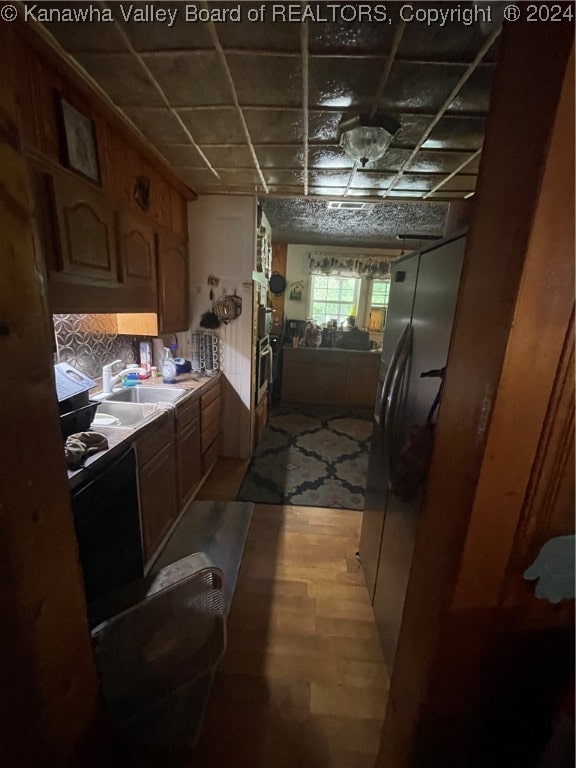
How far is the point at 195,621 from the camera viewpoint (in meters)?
1.03

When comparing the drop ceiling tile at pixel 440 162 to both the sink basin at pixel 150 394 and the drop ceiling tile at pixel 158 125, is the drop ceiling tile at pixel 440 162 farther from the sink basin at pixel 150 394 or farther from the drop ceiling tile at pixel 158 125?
the sink basin at pixel 150 394

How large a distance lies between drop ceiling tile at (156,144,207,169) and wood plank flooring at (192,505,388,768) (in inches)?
97.7

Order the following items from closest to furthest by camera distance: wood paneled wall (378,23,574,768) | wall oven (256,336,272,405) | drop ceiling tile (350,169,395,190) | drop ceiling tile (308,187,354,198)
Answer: wood paneled wall (378,23,574,768)
drop ceiling tile (350,169,395,190)
drop ceiling tile (308,187,354,198)
wall oven (256,336,272,405)

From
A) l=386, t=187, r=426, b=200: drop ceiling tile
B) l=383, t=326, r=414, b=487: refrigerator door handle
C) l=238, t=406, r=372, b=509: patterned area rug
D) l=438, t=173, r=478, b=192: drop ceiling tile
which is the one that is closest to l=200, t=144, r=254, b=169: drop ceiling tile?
l=386, t=187, r=426, b=200: drop ceiling tile

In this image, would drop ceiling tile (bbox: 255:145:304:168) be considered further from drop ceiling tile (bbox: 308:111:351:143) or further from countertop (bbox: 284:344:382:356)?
countertop (bbox: 284:344:382:356)

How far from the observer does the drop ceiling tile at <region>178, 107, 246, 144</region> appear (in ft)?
4.64

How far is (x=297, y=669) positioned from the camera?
4.22ft

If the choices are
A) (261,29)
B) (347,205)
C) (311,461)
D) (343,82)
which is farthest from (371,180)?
(311,461)

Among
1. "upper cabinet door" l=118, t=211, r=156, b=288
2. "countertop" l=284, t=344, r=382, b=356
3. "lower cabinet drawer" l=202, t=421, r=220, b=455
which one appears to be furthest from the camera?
"countertop" l=284, t=344, r=382, b=356

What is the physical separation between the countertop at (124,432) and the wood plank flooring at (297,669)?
99cm

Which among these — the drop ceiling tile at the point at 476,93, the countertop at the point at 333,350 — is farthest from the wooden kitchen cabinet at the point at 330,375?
the drop ceiling tile at the point at 476,93

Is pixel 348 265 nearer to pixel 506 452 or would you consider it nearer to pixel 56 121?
pixel 56 121

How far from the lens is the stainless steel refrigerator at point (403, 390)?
3.24 ft

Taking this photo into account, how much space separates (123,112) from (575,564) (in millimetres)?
2270
